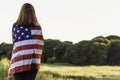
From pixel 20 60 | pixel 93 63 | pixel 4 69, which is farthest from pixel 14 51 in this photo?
pixel 93 63

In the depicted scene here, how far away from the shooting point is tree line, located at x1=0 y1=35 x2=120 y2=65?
161 feet

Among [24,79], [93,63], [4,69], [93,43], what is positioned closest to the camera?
[24,79]

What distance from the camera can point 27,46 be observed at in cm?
→ 929

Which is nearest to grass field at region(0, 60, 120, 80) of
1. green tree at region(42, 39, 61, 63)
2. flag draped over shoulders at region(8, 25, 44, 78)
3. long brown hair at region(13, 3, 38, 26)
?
flag draped over shoulders at region(8, 25, 44, 78)

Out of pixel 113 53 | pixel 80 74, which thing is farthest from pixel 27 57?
pixel 113 53

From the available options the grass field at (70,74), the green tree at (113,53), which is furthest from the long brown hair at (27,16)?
the green tree at (113,53)

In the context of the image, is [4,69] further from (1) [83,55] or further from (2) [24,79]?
(1) [83,55]

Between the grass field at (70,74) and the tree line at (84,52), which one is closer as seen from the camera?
the grass field at (70,74)

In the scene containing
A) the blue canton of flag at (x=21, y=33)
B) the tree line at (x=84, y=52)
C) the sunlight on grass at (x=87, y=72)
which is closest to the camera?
the blue canton of flag at (x=21, y=33)

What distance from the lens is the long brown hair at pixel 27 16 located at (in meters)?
9.08

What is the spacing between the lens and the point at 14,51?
9391 millimetres

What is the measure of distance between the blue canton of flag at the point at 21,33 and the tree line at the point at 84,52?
3833 centimetres

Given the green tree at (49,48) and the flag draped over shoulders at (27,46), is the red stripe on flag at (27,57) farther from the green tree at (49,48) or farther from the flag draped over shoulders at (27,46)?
the green tree at (49,48)

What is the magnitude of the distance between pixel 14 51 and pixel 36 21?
0.70m
